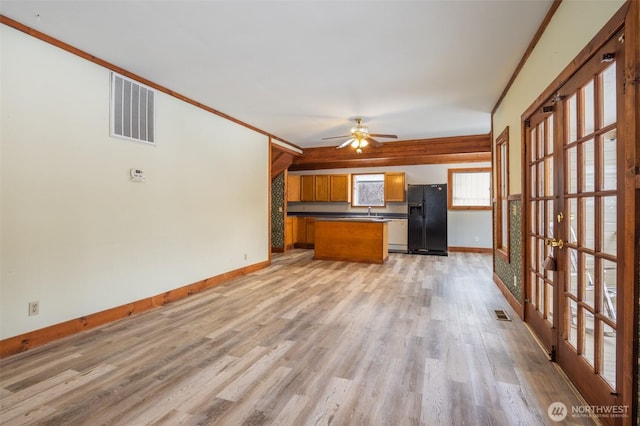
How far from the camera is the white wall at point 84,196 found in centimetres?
240

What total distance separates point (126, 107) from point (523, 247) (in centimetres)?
435

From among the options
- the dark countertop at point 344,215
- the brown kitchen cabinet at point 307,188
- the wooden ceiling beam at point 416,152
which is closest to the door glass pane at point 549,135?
the wooden ceiling beam at point 416,152

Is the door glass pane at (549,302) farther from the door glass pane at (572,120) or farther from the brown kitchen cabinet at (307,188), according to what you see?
the brown kitchen cabinet at (307,188)

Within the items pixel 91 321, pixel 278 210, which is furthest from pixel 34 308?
pixel 278 210

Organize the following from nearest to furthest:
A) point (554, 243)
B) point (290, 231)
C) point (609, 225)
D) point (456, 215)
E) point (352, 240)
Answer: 1. point (609, 225)
2. point (554, 243)
3. point (352, 240)
4. point (456, 215)
5. point (290, 231)

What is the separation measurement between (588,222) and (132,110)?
4.08 metres

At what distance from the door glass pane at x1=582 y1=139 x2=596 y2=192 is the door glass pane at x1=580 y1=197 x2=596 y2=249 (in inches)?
2.9

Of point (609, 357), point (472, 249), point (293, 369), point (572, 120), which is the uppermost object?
point (572, 120)

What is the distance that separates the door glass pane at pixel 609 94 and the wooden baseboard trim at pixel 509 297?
2.18 metres

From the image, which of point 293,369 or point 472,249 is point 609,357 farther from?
point 472,249

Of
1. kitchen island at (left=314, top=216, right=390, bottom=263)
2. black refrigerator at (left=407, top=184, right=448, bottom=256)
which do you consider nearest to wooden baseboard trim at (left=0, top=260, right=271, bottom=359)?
kitchen island at (left=314, top=216, right=390, bottom=263)

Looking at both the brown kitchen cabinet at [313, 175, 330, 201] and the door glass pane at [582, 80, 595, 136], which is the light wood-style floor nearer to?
the door glass pane at [582, 80, 595, 136]

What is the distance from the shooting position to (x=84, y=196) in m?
2.85

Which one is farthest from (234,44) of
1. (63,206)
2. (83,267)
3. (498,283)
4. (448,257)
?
(448,257)
